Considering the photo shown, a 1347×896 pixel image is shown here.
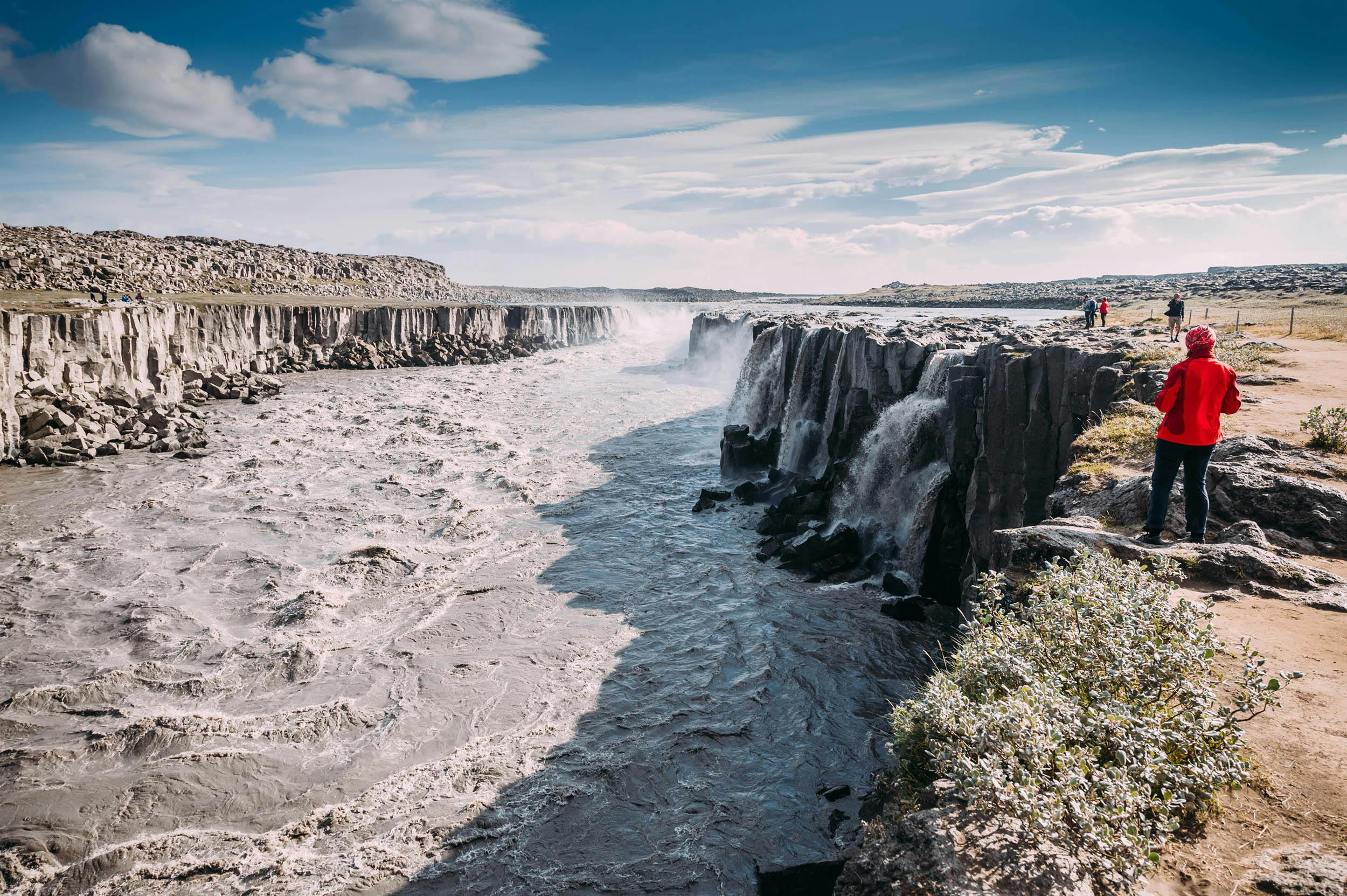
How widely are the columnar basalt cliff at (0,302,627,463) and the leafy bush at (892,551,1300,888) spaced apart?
112ft

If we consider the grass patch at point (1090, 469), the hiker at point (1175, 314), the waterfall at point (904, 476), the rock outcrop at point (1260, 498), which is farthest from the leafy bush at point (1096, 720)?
the hiker at point (1175, 314)

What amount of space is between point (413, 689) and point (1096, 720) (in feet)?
39.5

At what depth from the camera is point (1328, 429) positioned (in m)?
11.6

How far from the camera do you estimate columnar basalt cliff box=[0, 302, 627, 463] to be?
2925 centimetres

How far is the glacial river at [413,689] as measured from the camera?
988 centimetres

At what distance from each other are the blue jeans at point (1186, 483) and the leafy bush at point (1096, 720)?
2.88 metres

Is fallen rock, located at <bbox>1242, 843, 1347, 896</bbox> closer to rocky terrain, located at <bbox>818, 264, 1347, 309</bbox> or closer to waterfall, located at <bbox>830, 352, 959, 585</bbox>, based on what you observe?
waterfall, located at <bbox>830, 352, 959, 585</bbox>

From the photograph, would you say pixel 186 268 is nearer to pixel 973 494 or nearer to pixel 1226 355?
pixel 973 494

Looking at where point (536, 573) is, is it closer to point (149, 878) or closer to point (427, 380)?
point (149, 878)

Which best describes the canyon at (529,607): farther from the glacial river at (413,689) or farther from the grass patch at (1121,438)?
the grass patch at (1121,438)

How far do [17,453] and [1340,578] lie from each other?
38.0 meters

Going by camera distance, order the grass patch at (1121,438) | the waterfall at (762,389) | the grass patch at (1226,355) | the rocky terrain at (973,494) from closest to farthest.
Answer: the rocky terrain at (973,494) → the grass patch at (1121,438) → the grass patch at (1226,355) → the waterfall at (762,389)

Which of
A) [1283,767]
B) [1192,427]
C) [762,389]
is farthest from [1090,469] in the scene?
[762,389]

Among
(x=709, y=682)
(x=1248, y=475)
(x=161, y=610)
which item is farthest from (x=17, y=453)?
(x=1248, y=475)
